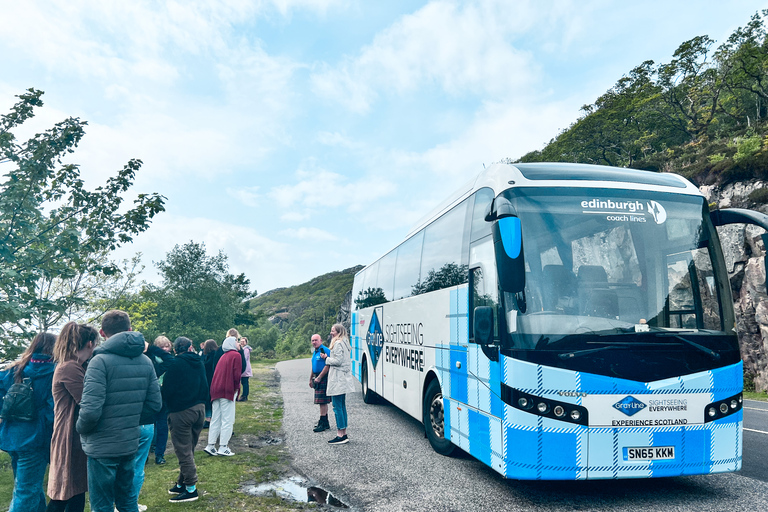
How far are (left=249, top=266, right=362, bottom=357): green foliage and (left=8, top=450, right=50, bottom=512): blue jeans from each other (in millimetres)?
53663

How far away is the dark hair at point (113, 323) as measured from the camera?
13.8ft

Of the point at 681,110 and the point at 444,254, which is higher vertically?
the point at 681,110

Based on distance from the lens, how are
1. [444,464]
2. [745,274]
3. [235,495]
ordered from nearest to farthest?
1. [235,495]
2. [444,464]
3. [745,274]

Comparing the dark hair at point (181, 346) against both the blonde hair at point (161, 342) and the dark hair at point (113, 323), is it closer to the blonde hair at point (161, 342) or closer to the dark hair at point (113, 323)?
the blonde hair at point (161, 342)

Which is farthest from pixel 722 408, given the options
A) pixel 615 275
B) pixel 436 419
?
pixel 436 419

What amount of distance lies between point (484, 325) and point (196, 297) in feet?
163

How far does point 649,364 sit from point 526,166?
2.45m

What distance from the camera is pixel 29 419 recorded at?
4227mm

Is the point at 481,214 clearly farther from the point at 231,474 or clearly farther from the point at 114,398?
the point at 231,474

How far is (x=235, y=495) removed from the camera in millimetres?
5750

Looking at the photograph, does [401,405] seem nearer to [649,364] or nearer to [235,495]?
[235,495]

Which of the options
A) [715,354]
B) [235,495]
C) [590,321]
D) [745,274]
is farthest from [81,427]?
[745,274]

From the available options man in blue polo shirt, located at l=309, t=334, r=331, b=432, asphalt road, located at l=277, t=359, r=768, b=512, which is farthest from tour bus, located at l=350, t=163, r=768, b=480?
man in blue polo shirt, located at l=309, t=334, r=331, b=432

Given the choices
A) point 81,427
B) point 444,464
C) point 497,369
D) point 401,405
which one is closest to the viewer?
point 81,427
